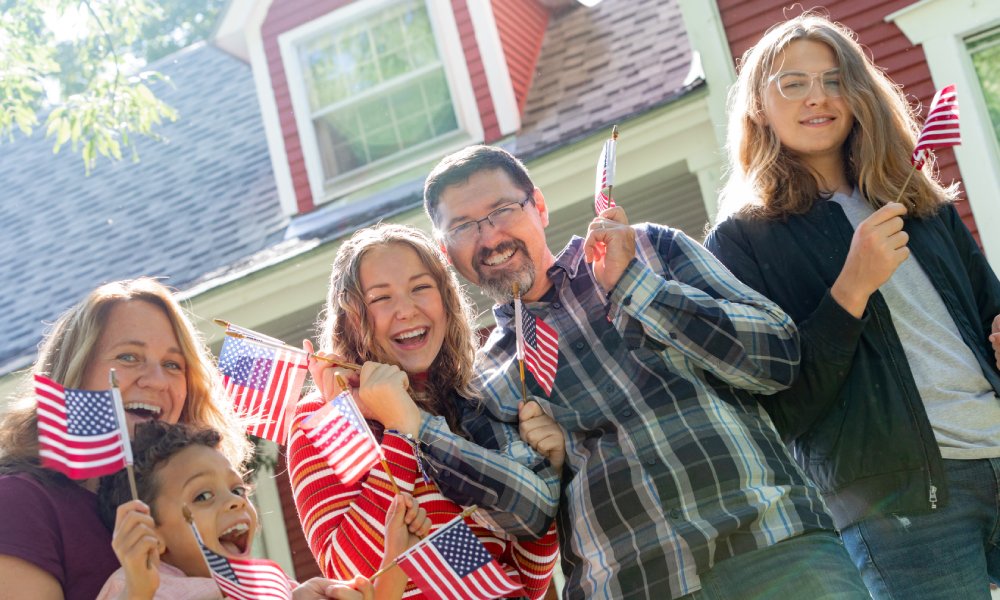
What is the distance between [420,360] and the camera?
305cm

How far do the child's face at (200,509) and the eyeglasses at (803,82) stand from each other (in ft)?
5.98

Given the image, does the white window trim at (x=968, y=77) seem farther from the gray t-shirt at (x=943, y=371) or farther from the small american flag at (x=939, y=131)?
the gray t-shirt at (x=943, y=371)

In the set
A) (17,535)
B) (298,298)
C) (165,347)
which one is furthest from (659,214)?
(17,535)

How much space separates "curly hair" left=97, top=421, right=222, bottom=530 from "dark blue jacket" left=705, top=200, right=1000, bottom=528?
149 cm

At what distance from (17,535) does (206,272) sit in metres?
6.19

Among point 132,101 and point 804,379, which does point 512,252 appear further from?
point 132,101

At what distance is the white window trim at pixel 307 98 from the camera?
323 inches

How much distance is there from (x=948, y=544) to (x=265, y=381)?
200 cm

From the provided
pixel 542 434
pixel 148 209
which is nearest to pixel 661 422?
pixel 542 434

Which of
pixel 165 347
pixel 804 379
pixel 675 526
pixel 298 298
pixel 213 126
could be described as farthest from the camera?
pixel 213 126

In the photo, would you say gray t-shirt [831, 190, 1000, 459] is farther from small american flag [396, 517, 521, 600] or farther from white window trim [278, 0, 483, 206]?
white window trim [278, 0, 483, 206]

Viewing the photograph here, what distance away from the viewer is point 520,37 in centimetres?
873

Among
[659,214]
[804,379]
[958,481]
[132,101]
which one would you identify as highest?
[132,101]

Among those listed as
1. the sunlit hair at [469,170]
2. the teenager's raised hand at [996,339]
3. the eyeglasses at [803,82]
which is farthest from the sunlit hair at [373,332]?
the teenager's raised hand at [996,339]
